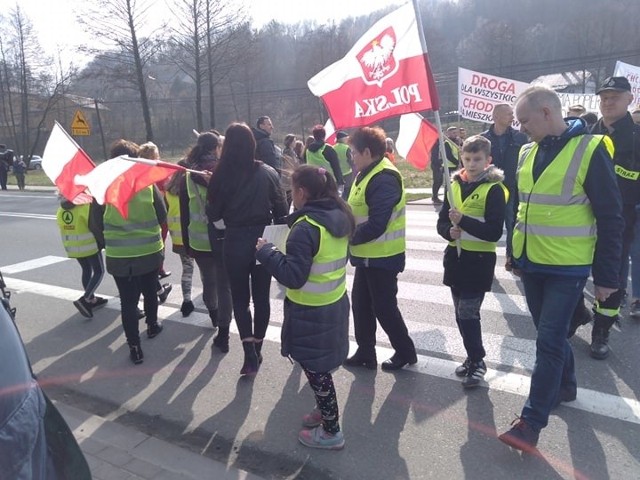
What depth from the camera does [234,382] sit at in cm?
407

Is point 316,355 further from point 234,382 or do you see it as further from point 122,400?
point 122,400

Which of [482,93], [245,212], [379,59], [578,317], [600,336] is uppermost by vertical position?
[482,93]

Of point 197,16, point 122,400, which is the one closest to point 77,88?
point 197,16

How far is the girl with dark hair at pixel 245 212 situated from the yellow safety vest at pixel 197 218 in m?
0.47

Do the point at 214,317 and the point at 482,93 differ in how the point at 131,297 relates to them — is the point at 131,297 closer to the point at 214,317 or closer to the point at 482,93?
the point at 214,317

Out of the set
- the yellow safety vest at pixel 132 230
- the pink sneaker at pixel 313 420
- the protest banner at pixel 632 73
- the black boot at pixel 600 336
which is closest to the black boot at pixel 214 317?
the yellow safety vest at pixel 132 230

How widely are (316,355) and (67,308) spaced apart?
4.46 metres

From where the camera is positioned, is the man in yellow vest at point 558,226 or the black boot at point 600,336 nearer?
the man in yellow vest at point 558,226

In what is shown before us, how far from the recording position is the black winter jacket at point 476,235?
11.4 feet

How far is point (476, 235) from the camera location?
3494 millimetres

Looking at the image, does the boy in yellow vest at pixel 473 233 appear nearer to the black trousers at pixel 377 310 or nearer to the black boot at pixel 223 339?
the black trousers at pixel 377 310

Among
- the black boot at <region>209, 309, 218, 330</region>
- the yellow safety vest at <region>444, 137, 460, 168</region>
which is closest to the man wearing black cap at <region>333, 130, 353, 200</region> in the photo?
the yellow safety vest at <region>444, 137, 460, 168</region>

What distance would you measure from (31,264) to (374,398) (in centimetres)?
722

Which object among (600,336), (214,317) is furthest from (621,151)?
(214,317)
